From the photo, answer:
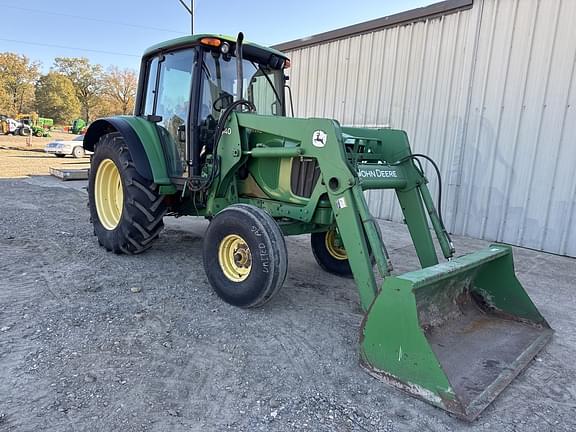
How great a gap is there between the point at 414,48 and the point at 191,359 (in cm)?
692

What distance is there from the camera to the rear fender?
4254 millimetres

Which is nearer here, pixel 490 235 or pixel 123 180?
pixel 123 180

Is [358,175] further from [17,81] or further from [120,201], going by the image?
[17,81]

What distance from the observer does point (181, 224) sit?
6.79 m

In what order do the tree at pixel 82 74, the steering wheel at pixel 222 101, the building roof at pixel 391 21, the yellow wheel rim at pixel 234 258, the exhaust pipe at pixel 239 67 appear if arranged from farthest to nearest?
1. the tree at pixel 82 74
2. the building roof at pixel 391 21
3. the steering wheel at pixel 222 101
4. the exhaust pipe at pixel 239 67
5. the yellow wheel rim at pixel 234 258

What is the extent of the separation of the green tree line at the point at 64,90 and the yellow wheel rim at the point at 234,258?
127ft

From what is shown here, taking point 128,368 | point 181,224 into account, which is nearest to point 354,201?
point 128,368

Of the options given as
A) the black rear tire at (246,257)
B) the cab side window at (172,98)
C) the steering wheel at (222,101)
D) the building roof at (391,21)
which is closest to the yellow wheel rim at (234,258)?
the black rear tire at (246,257)

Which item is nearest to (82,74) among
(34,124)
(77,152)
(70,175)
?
(34,124)

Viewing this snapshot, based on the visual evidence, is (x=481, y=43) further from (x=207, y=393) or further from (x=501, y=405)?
(x=207, y=393)

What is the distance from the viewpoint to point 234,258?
3.54 meters

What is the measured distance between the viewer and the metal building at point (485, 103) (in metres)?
5.96

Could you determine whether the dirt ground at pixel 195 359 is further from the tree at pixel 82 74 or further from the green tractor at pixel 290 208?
the tree at pixel 82 74

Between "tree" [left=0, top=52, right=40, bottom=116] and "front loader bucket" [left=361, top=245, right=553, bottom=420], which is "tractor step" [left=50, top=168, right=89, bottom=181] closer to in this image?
"front loader bucket" [left=361, top=245, right=553, bottom=420]
